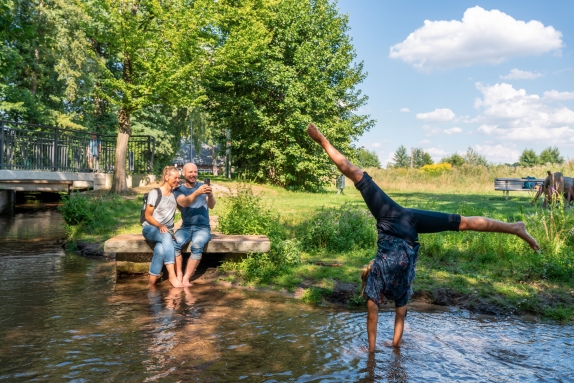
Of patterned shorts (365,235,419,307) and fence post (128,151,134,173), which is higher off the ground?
fence post (128,151,134,173)

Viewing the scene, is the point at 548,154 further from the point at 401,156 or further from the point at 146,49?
the point at 146,49

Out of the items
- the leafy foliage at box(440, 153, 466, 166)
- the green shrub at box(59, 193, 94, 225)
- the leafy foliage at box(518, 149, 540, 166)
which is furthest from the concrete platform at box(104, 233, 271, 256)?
the leafy foliage at box(518, 149, 540, 166)

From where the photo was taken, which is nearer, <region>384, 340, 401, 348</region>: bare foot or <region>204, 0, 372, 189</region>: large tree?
<region>384, 340, 401, 348</region>: bare foot

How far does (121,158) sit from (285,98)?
9156 millimetres

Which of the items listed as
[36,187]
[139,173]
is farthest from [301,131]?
[36,187]

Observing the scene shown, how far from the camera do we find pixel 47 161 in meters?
20.5

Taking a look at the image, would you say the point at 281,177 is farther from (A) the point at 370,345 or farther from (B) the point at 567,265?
(A) the point at 370,345

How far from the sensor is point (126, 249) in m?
8.48

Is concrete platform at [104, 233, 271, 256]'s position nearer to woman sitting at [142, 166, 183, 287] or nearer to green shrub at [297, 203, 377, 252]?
woman sitting at [142, 166, 183, 287]

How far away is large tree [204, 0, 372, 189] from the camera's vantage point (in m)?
26.4

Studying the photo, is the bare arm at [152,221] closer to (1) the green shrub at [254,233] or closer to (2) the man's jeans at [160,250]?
(2) the man's jeans at [160,250]

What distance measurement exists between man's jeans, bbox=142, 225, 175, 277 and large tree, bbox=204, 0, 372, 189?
1819 centimetres

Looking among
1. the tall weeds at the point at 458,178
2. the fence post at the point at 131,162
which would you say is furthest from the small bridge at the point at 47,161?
the tall weeds at the point at 458,178

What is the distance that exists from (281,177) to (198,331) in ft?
72.0
